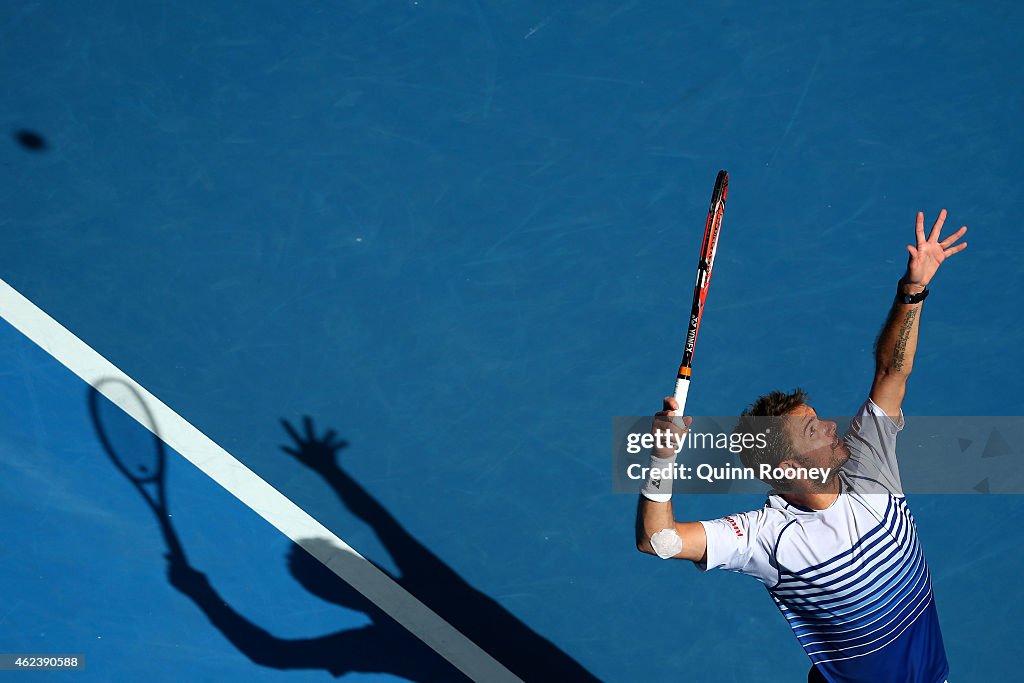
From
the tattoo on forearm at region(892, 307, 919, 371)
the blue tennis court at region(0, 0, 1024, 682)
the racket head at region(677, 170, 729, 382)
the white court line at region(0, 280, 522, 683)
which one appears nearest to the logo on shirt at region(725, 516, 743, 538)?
the racket head at region(677, 170, 729, 382)

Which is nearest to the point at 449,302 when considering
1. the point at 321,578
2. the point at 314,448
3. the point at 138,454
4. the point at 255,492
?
the point at 314,448

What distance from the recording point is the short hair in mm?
4098

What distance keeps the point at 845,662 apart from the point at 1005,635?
2.36m

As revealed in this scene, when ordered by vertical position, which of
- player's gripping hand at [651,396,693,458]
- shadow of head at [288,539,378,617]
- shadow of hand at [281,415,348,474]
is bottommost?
player's gripping hand at [651,396,693,458]

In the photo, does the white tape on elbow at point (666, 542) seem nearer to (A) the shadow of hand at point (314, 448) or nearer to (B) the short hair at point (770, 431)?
(B) the short hair at point (770, 431)

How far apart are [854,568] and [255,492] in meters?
3.86

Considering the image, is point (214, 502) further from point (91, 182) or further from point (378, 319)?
point (91, 182)

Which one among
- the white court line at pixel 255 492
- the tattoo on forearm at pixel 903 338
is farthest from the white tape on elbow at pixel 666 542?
the white court line at pixel 255 492

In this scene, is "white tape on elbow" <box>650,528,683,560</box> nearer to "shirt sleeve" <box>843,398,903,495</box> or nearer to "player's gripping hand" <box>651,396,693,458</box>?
"player's gripping hand" <box>651,396,693,458</box>

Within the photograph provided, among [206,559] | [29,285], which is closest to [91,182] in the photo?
[29,285]

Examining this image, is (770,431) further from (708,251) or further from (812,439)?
(708,251)

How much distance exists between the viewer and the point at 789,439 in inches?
161

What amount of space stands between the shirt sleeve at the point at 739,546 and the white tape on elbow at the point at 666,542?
0.21 meters

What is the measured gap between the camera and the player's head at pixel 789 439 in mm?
4098
